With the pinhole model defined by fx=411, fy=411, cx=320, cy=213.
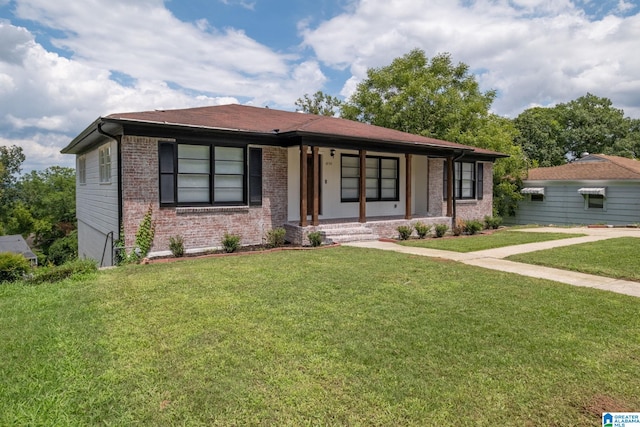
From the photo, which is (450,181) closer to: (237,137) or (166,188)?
(237,137)

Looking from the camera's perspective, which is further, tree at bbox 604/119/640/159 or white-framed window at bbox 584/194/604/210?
tree at bbox 604/119/640/159

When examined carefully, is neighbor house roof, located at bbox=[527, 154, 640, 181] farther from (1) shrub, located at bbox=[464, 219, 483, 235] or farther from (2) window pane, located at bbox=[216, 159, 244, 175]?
(2) window pane, located at bbox=[216, 159, 244, 175]

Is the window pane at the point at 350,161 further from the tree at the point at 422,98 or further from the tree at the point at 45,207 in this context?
the tree at the point at 45,207

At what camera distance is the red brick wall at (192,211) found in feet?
30.3

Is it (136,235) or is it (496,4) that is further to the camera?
(496,4)

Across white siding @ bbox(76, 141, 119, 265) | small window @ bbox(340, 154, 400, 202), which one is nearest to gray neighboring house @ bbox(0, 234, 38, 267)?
white siding @ bbox(76, 141, 119, 265)

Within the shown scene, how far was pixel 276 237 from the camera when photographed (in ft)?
35.1

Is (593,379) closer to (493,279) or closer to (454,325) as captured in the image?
(454,325)

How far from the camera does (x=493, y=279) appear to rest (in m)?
6.66

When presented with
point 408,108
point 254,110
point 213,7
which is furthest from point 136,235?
point 408,108

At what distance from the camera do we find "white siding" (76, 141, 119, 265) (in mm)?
10008

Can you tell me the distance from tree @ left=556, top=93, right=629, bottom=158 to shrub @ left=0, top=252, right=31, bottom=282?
40.1 meters

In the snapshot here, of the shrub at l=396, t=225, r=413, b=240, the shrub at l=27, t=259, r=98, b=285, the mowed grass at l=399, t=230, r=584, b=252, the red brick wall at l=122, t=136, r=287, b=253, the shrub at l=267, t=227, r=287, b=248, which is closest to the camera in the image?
the shrub at l=27, t=259, r=98, b=285

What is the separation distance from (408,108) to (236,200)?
17.4 meters
